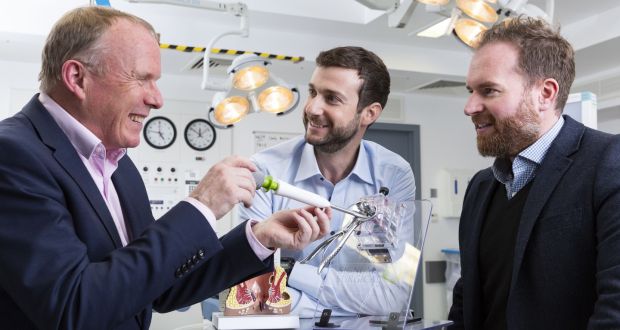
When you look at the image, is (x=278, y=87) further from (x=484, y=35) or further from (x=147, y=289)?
(x=147, y=289)

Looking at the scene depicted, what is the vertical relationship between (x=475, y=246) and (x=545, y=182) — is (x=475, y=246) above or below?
below

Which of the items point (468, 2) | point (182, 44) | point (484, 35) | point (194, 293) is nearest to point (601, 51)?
point (468, 2)

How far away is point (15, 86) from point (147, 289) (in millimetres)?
4817

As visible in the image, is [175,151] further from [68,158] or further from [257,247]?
[68,158]

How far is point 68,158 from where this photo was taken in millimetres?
1190

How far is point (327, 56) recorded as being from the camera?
2541mm

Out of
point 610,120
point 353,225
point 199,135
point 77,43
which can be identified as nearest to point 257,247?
point 353,225

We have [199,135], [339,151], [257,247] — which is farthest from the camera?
[199,135]

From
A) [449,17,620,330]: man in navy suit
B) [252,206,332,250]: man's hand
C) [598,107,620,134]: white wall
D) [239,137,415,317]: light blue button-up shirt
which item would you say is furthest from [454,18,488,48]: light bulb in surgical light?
[598,107,620,134]: white wall

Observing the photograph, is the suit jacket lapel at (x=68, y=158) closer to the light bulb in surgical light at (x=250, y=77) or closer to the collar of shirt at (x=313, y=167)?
the collar of shirt at (x=313, y=167)

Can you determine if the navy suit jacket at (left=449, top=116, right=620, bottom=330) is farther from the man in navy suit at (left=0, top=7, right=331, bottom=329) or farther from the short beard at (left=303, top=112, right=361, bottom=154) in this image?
the short beard at (left=303, top=112, right=361, bottom=154)

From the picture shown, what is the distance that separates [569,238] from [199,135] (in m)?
4.67

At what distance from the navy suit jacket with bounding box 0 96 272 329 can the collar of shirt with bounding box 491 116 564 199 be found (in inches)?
38.9

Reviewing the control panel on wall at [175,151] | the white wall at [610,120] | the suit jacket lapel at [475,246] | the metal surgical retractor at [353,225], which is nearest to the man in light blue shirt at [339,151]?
the suit jacket lapel at [475,246]
